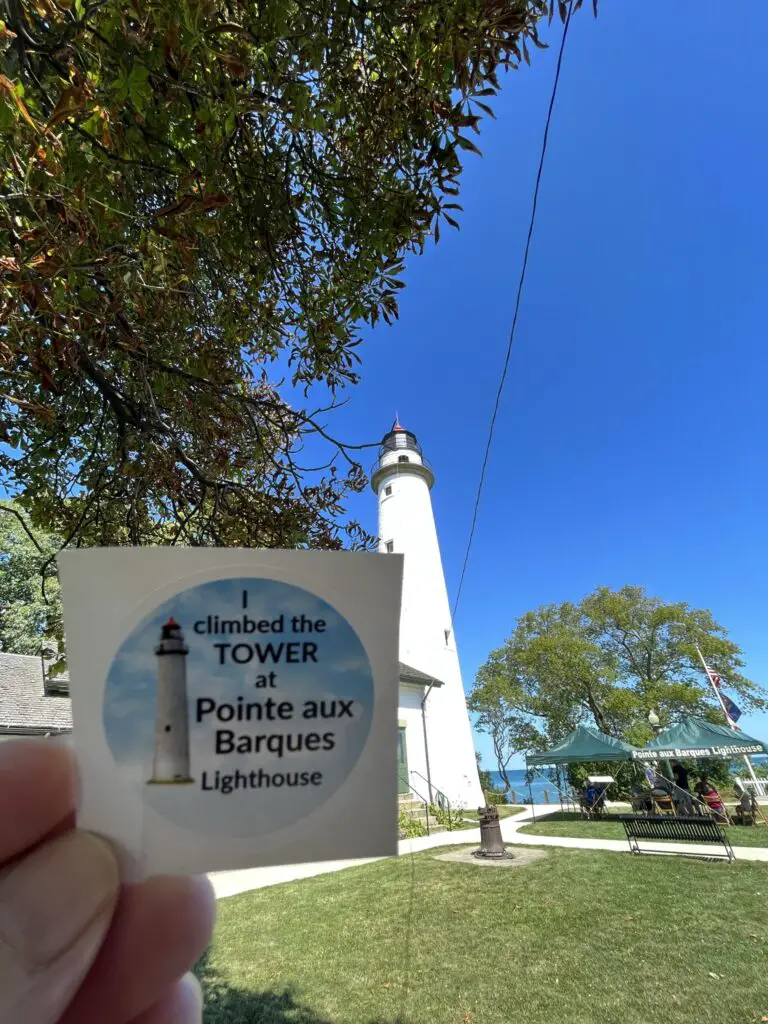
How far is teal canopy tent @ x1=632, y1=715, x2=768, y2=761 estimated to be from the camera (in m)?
11.9

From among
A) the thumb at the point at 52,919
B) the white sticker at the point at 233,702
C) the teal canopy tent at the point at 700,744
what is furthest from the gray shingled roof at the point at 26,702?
the teal canopy tent at the point at 700,744

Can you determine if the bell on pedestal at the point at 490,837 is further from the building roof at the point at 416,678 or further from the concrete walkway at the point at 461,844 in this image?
the building roof at the point at 416,678

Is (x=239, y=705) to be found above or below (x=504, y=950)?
above

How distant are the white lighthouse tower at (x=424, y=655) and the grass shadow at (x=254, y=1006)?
10233mm

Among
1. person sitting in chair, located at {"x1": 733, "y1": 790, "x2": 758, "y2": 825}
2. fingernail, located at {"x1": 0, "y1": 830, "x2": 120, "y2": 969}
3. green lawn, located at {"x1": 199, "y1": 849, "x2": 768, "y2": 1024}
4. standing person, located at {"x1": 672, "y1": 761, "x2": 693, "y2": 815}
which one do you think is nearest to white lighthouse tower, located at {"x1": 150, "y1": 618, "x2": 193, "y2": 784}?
fingernail, located at {"x1": 0, "y1": 830, "x2": 120, "y2": 969}

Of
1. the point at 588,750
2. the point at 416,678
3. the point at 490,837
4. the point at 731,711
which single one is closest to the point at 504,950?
the point at 490,837

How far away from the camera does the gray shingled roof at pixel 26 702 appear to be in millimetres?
11609

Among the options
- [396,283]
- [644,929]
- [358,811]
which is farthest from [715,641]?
[358,811]

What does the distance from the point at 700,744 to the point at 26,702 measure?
58.0 ft

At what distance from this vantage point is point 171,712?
0.70 m

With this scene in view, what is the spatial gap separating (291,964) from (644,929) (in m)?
3.93

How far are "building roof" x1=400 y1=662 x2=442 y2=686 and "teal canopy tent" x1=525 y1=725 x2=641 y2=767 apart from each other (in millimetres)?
4250

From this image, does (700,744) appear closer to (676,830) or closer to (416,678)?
(676,830)

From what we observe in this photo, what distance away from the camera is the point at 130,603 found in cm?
72
